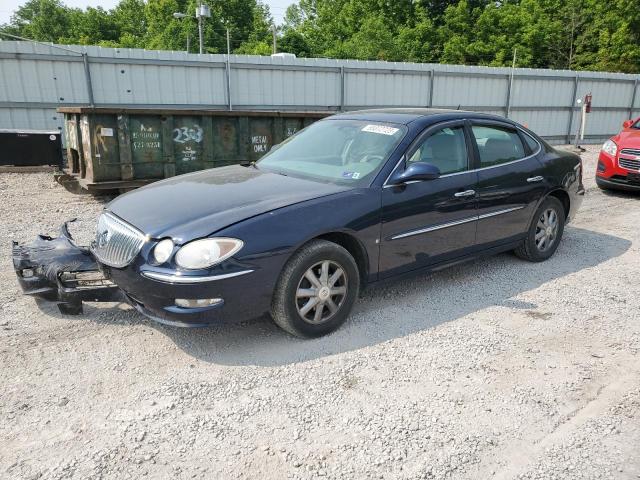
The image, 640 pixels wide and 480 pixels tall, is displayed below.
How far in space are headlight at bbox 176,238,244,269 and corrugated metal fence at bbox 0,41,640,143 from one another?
11.3 m

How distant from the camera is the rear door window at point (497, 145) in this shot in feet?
16.1

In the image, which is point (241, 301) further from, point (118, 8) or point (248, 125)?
point (118, 8)

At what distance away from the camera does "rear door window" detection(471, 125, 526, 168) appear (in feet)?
16.1

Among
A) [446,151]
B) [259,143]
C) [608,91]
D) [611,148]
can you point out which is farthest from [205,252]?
[608,91]

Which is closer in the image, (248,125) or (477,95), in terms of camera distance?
(248,125)

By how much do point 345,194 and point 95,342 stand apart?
2.09 meters

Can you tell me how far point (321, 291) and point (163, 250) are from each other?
1129 millimetres

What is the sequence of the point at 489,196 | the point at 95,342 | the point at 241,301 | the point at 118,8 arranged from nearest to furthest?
1. the point at 241,301
2. the point at 95,342
3. the point at 489,196
4. the point at 118,8

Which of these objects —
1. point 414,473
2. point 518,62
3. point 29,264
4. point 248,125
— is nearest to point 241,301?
point 414,473

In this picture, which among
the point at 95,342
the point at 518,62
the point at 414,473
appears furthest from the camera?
the point at 518,62

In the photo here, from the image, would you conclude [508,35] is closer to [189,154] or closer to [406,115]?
[189,154]

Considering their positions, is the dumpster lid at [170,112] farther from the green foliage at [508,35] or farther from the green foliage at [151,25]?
the green foliage at [151,25]

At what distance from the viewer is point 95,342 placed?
3.74 m

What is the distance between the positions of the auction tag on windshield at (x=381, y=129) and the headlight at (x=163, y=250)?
2095 millimetres
